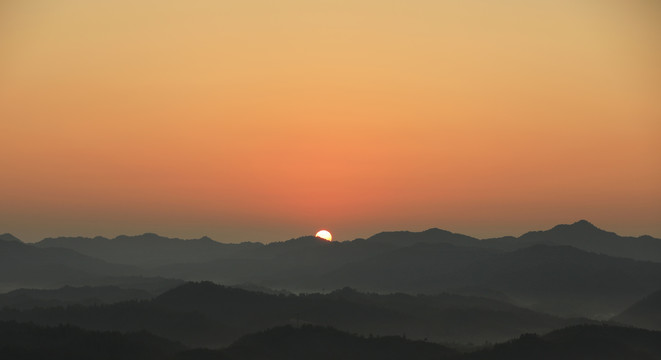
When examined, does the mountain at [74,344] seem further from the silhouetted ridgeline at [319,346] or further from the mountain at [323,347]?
the mountain at [323,347]

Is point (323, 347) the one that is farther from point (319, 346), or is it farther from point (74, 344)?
point (74, 344)

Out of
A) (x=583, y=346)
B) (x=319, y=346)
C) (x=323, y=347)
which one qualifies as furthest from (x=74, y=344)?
(x=583, y=346)

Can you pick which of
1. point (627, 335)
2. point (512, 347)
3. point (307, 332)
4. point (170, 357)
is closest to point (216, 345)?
point (307, 332)

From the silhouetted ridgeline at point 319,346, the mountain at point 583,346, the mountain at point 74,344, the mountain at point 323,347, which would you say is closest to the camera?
the mountain at point 74,344

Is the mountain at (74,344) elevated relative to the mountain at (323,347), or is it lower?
elevated

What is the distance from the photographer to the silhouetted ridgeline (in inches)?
5674

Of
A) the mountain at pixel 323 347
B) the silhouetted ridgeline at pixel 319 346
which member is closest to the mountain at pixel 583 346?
the silhouetted ridgeline at pixel 319 346

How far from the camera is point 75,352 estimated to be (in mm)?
141250

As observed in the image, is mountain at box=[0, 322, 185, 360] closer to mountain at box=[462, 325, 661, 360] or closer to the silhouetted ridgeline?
the silhouetted ridgeline

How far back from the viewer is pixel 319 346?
158m

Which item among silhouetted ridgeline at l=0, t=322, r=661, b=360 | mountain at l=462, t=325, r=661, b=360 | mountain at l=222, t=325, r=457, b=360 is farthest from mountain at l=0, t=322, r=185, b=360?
mountain at l=462, t=325, r=661, b=360

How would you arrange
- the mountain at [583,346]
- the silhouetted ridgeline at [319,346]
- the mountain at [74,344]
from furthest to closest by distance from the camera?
the mountain at [583,346], the silhouetted ridgeline at [319,346], the mountain at [74,344]

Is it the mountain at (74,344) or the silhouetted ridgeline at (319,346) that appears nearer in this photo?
the mountain at (74,344)

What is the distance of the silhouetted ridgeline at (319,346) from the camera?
473 ft
